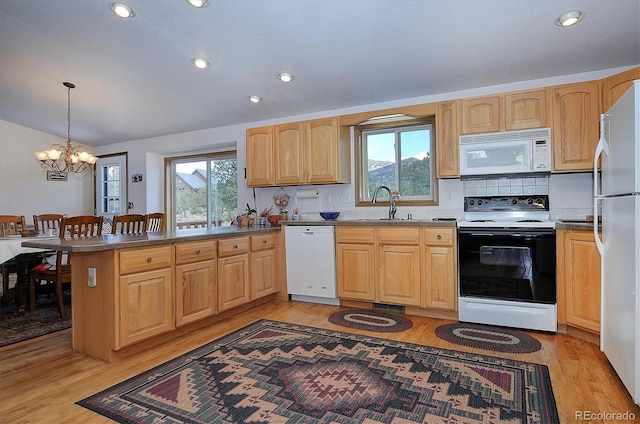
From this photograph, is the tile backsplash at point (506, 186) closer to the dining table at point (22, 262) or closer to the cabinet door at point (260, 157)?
the cabinet door at point (260, 157)

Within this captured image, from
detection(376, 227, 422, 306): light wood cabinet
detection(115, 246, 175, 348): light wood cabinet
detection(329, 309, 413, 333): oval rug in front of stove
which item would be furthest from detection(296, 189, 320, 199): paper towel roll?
detection(115, 246, 175, 348): light wood cabinet

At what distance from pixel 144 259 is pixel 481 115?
312 cm

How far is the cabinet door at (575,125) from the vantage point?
2887 millimetres

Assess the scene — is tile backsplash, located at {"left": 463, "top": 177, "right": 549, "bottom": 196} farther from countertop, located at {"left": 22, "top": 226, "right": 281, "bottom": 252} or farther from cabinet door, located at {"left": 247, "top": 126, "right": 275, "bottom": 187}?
countertop, located at {"left": 22, "top": 226, "right": 281, "bottom": 252}

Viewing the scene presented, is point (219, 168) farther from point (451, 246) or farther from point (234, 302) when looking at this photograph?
point (451, 246)

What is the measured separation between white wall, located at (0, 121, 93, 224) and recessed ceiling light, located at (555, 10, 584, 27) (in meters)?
7.10

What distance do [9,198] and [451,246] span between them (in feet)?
21.0

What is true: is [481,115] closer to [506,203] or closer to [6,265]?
[506,203]

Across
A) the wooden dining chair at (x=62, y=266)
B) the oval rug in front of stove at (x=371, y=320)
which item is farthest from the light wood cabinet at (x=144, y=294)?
the oval rug in front of stove at (x=371, y=320)

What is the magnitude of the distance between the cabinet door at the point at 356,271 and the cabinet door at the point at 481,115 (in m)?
1.48

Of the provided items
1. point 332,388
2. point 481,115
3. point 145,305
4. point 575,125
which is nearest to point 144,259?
point 145,305

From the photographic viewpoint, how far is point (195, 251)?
118 inches

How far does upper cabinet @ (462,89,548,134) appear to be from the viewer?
3066 mm

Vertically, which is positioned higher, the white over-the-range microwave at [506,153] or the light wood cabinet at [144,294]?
the white over-the-range microwave at [506,153]
